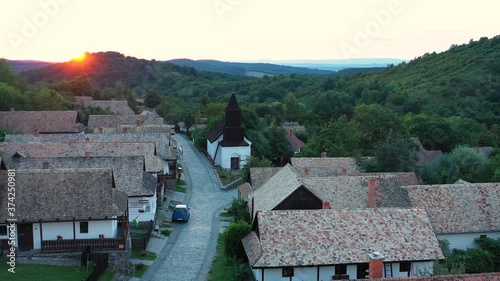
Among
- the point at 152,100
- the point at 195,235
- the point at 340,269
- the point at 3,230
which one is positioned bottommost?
the point at 195,235

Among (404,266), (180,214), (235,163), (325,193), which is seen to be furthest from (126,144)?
(404,266)

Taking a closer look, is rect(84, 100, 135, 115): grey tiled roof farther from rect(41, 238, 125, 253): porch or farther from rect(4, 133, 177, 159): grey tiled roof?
rect(41, 238, 125, 253): porch

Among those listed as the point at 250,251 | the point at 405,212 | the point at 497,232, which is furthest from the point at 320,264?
the point at 497,232

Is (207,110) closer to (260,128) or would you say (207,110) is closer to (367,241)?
(260,128)

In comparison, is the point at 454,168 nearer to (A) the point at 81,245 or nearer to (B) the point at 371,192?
(B) the point at 371,192

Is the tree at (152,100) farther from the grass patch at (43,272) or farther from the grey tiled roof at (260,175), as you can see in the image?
the grass patch at (43,272)

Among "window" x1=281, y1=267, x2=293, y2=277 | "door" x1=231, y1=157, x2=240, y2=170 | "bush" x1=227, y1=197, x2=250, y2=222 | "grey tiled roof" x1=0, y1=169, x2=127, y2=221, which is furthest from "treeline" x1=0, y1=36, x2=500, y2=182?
"grey tiled roof" x1=0, y1=169, x2=127, y2=221
